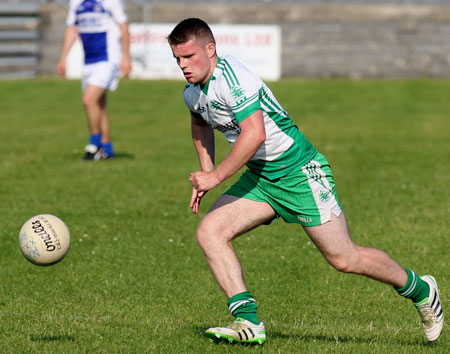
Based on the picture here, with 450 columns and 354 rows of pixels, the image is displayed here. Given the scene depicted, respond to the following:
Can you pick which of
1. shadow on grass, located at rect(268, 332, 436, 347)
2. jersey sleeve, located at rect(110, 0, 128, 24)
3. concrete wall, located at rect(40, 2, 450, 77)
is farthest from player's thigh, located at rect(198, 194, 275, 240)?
concrete wall, located at rect(40, 2, 450, 77)

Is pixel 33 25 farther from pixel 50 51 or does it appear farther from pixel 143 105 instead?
pixel 143 105

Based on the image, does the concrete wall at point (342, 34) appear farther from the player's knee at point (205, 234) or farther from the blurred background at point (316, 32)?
the player's knee at point (205, 234)

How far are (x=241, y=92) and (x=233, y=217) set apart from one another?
2.95ft

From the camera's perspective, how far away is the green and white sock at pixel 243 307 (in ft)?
19.2

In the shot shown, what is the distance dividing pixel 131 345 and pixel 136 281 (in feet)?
6.45

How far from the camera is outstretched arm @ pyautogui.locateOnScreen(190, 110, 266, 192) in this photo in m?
5.59

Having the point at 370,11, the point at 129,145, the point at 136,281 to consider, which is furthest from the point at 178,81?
the point at 136,281

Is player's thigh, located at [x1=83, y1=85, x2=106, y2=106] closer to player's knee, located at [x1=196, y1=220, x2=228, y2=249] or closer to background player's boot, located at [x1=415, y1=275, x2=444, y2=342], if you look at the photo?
player's knee, located at [x1=196, y1=220, x2=228, y2=249]

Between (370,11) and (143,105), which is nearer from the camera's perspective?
(143,105)

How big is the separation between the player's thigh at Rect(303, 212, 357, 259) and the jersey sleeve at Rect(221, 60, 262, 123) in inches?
36.1

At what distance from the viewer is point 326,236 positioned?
19.2 ft

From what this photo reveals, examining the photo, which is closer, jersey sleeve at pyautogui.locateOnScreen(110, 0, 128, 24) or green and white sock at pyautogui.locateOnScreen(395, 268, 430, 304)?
green and white sock at pyautogui.locateOnScreen(395, 268, 430, 304)

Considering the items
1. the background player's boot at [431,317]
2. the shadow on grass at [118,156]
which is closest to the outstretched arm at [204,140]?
the background player's boot at [431,317]

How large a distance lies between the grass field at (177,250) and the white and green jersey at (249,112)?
122cm
